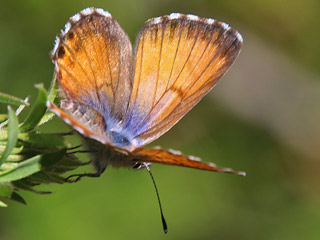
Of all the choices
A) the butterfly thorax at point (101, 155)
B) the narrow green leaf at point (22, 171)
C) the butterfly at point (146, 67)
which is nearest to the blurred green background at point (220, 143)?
the butterfly at point (146, 67)

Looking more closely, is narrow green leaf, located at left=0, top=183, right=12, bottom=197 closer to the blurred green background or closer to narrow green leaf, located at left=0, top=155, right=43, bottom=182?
narrow green leaf, located at left=0, top=155, right=43, bottom=182

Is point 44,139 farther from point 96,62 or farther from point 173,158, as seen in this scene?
point 96,62

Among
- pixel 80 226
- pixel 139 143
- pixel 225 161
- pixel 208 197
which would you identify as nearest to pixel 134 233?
pixel 80 226

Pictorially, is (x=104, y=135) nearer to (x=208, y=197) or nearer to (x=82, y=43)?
(x=82, y=43)

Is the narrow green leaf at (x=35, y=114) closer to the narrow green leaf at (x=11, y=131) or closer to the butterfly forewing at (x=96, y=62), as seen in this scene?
the narrow green leaf at (x=11, y=131)

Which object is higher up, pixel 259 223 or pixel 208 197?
pixel 208 197

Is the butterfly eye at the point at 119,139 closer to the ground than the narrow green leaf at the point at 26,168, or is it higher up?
closer to the ground

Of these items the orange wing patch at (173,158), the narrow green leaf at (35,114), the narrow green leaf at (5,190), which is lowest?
the orange wing patch at (173,158)

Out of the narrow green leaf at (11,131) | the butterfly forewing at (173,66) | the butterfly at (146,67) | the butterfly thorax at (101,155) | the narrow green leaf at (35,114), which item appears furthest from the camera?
the butterfly forewing at (173,66)
